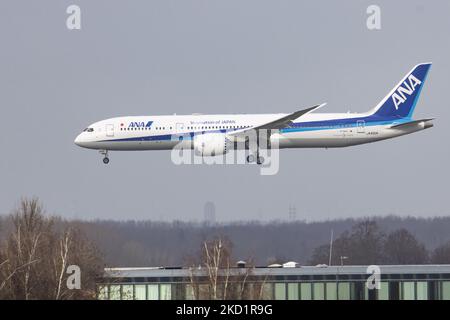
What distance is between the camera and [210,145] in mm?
79000

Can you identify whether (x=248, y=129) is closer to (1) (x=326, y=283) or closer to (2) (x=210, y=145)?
(2) (x=210, y=145)

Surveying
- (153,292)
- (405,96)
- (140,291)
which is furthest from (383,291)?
(405,96)

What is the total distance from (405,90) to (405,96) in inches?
47.0

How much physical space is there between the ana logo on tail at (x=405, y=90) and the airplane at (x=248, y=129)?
8.4 inches

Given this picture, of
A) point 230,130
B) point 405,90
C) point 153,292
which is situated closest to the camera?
point 153,292

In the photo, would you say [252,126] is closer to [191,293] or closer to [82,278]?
[191,293]

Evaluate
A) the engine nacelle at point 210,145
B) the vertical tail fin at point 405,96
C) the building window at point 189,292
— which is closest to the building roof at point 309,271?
the building window at point 189,292

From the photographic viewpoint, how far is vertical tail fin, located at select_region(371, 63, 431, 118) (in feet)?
279

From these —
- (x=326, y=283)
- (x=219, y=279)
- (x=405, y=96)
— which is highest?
(x=405, y=96)

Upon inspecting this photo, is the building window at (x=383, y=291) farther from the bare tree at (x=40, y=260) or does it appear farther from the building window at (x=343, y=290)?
the bare tree at (x=40, y=260)

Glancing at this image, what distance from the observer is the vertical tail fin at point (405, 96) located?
8500cm

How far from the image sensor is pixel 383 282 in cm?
6806
